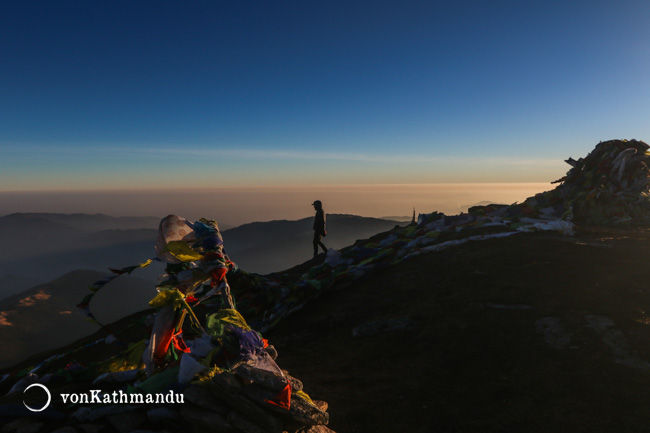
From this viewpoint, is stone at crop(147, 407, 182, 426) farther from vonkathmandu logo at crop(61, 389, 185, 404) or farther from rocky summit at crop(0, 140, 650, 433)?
vonkathmandu logo at crop(61, 389, 185, 404)

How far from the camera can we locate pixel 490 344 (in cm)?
589

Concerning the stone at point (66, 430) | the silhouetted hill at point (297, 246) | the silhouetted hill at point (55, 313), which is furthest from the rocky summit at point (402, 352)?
the silhouetted hill at point (297, 246)

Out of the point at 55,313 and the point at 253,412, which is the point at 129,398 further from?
the point at 55,313

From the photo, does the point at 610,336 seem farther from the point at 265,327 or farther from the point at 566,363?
the point at 265,327

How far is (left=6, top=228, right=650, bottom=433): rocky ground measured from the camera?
442cm

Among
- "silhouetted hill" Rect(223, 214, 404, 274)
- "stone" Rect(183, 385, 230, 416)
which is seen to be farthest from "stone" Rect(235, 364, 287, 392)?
"silhouetted hill" Rect(223, 214, 404, 274)

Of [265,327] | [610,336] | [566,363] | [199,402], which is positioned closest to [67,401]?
[199,402]

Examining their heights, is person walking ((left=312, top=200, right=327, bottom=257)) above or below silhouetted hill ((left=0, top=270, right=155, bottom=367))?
above

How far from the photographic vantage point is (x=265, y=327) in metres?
8.56

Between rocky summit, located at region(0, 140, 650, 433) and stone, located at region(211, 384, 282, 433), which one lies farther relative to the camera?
rocky summit, located at region(0, 140, 650, 433)

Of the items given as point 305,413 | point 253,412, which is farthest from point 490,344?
point 253,412

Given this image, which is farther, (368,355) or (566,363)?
(368,355)

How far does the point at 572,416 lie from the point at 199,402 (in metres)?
3.97

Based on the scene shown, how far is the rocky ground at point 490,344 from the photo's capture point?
4.42 meters
